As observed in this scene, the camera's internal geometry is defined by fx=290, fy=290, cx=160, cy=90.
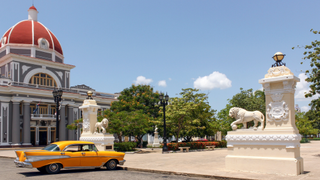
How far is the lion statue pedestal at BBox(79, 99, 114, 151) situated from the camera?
2119 centimetres

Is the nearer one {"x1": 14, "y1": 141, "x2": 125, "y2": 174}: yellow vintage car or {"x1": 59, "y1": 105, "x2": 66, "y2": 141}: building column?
{"x1": 14, "y1": 141, "x2": 125, "y2": 174}: yellow vintage car

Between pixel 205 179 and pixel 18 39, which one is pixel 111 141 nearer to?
pixel 205 179

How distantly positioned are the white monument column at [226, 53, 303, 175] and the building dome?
41758 millimetres

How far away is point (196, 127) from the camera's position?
30.2 meters

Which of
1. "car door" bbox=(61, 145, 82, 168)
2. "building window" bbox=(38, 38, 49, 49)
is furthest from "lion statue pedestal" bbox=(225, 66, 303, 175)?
"building window" bbox=(38, 38, 49, 49)

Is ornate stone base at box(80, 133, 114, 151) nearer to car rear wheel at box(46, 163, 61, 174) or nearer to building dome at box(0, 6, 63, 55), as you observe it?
car rear wheel at box(46, 163, 61, 174)

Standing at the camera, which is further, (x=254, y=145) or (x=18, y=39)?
(x=18, y=39)

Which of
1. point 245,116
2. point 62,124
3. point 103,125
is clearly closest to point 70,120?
point 62,124

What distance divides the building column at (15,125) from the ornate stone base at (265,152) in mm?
Answer: 35590

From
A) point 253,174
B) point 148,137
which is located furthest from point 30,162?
point 148,137

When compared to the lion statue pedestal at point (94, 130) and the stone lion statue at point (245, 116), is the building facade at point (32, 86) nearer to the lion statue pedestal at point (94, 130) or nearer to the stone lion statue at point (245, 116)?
the lion statue pedestal at point (94, 130)

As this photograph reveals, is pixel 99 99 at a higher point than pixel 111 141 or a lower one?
higher

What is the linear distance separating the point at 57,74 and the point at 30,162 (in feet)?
125

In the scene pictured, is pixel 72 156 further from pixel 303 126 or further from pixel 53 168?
pixel 303 126
